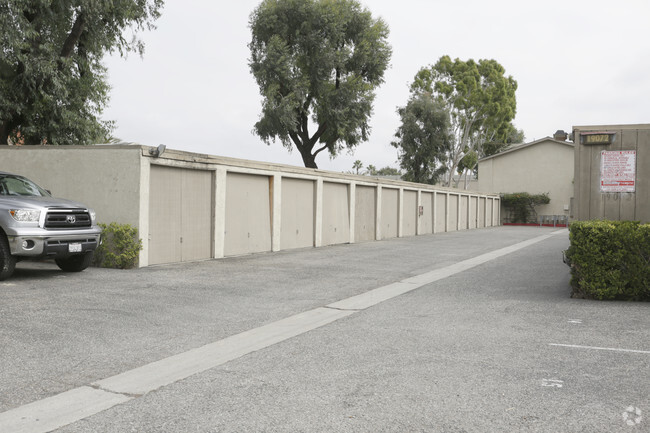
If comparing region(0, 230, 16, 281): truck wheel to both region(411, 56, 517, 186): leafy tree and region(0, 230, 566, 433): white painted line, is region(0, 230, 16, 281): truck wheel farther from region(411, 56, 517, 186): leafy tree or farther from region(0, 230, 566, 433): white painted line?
region(411, 56, 517, 186): leafy tree

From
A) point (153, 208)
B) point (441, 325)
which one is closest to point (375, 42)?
point (153, 208)

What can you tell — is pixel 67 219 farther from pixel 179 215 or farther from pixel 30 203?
pixel 179 215

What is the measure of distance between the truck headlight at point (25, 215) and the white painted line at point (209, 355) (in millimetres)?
5393

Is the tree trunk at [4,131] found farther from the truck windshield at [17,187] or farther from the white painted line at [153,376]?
the white painted line at [153,376]

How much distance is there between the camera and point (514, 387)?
15.5ft

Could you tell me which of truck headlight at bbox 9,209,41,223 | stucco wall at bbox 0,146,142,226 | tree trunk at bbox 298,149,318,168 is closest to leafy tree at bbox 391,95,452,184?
tree trunk at bbox 298,149,318,168

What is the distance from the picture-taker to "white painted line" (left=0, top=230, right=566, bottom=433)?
4039 mm

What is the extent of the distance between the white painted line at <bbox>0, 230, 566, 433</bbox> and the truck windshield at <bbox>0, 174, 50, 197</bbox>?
660cm

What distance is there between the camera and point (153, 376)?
5.06 m

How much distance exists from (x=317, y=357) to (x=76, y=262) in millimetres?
7825

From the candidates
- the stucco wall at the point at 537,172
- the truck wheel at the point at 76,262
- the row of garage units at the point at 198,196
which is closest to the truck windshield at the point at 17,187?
the truck wheel at the point at 76,262

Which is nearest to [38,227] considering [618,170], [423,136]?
[618,170]

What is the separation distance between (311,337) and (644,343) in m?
3.67

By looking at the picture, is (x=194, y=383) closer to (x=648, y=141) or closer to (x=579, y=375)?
(x=579, y=375)
